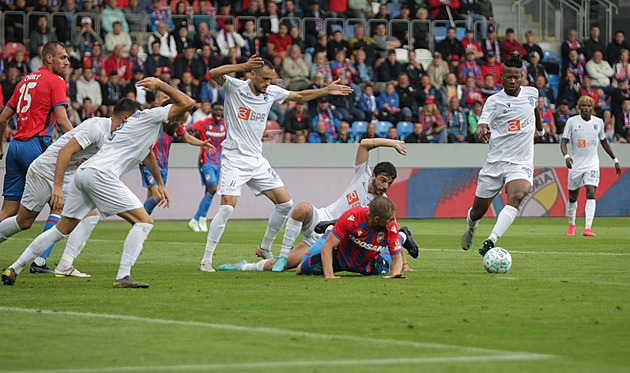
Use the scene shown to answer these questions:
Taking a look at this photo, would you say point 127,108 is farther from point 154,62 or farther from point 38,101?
point 154,62

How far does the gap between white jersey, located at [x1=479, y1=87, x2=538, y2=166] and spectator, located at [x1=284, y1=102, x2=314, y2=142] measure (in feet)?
39.1

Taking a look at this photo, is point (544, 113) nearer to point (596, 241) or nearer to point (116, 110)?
point (596, 241)

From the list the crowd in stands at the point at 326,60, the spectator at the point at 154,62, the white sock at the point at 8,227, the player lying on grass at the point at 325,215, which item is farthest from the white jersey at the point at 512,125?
the spectator at the point at 154,62

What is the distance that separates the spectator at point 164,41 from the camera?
2358 centimetres

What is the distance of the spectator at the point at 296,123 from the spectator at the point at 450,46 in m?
5.77

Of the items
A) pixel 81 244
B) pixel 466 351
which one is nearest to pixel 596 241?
pixel 81 244

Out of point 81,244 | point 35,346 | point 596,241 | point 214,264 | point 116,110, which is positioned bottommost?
point 596,241

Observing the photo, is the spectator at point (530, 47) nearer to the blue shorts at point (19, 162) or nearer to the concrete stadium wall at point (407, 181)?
the concrete stadium wall at point (407, 181)

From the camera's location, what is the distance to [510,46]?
91.4ft

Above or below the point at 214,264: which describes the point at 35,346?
above

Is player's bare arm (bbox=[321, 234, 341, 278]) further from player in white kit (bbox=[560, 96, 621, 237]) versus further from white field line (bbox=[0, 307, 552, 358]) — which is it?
player in white kit (bbox=[560, 96, 621, 237])

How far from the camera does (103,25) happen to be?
78.3 feet

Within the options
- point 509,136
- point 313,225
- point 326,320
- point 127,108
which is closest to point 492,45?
point 509,136

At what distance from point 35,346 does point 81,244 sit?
13.4 ft
